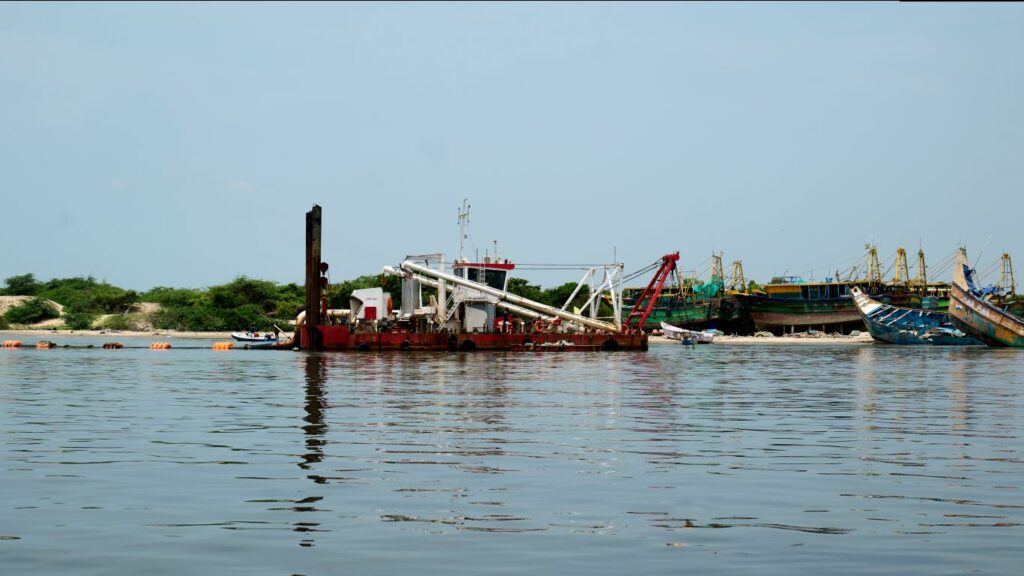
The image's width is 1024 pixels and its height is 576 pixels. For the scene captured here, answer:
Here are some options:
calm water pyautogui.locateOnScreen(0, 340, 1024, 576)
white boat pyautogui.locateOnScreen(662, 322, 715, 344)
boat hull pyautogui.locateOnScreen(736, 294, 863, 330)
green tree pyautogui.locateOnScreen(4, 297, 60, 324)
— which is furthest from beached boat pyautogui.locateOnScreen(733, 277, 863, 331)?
green tree pyautogui.locateOnScreen(4, 297, 60, 324)

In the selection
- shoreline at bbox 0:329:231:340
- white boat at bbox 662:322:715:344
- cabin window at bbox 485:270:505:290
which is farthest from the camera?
shoreline at bbox 0:329:231:340

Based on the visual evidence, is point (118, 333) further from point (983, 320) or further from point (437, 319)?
point (983, 320)

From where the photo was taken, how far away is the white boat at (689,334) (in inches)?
4761

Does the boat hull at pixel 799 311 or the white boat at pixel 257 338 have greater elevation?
the boat hull at pixel 799 311

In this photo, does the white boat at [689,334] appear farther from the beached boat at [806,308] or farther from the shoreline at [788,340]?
the beached boat at [806,308]

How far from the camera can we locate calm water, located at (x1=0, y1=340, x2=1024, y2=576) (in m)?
12.1

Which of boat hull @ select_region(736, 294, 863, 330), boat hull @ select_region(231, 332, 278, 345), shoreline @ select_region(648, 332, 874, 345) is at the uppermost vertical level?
boat hull @ select_region(736, 294, 863, 330)

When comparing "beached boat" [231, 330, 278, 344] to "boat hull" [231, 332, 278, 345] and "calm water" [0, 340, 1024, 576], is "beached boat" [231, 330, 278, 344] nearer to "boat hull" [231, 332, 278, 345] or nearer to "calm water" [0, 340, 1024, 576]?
"boat hull" [231, 332, 278, 345]

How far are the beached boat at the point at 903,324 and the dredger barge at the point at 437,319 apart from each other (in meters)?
39.9

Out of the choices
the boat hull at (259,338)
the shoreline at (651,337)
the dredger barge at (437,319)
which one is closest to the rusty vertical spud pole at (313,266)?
the dredger barge at (437,319)

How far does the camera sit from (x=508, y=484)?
671 inches

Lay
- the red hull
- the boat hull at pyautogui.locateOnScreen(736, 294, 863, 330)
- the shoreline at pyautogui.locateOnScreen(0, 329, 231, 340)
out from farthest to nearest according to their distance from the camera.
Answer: the shoreline at pyautogui.locateOnScreen(0, 329, 231, 340) → the boat hull at pyautogui.locateOnScreen(736, 294, 863, 330) → the red hull

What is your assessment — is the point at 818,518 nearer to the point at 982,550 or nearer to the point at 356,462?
the point at 982,550

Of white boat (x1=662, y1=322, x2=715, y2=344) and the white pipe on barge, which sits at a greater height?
the white pipe on barge
